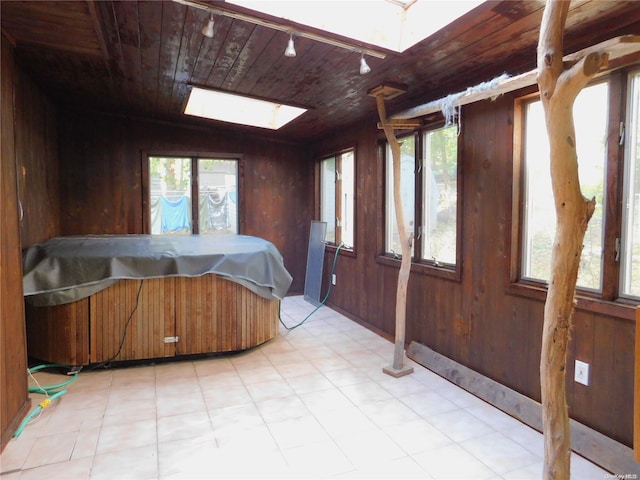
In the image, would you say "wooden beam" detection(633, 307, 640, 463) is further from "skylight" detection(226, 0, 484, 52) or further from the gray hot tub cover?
the gray hot tub cover

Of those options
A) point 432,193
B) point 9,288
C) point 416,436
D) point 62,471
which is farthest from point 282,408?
point 432,193

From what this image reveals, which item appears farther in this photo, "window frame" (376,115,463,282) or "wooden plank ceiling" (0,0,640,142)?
"window frame" (376,115,463,282)

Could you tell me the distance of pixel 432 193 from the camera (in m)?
3.49

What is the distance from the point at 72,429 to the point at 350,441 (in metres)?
1.65

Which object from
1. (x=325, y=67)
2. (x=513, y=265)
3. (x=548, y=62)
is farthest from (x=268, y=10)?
(x=513, y=265)

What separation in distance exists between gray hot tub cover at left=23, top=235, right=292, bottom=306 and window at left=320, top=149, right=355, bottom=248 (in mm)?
1485

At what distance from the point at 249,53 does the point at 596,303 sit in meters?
2.68

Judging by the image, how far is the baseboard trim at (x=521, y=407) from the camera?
198cm

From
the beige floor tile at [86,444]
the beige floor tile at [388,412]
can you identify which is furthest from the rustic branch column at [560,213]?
the beige floor tile at [86,444]

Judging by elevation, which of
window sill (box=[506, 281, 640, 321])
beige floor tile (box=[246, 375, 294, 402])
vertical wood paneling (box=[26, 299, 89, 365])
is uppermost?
window sill (box=[506, 281, 640, 321])

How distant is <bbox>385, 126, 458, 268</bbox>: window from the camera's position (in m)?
3.26

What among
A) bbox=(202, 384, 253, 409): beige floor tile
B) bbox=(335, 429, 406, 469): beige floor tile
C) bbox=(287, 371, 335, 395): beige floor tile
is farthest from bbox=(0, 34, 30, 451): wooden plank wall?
bbox=(335, 429, 406, 469): beige floor tile

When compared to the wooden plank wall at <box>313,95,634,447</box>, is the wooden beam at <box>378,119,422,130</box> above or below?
above

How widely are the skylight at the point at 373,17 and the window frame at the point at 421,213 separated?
0.96 m
